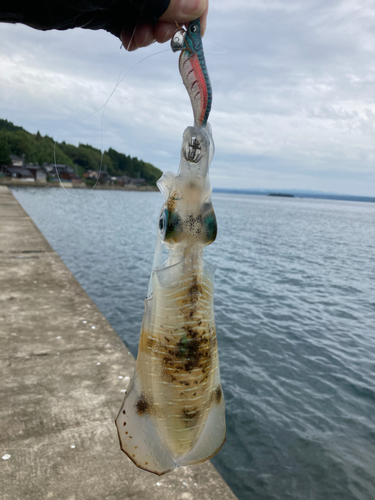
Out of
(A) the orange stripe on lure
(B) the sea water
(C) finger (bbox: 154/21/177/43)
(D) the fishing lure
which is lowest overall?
(B) the sea water

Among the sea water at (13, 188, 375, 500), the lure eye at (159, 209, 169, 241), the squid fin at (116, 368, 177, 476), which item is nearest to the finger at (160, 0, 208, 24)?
the lure eye at (159, 209, 169, 241)

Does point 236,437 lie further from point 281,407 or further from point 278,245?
point 278,245

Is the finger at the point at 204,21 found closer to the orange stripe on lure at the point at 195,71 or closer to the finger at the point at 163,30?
the orange stripe on lure at the point at 195,71

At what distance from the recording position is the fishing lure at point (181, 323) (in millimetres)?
1527

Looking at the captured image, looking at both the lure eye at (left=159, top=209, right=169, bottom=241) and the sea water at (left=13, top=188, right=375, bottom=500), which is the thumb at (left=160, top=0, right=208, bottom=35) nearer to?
the lure eye at (left=159, top=209, right=169, bottom=241)

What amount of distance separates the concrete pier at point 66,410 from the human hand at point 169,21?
10.7ft

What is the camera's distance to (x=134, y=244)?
24656 millimetres

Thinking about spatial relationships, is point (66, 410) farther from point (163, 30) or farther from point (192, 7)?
point (192, 7)

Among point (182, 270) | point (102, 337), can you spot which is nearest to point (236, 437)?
point (102, 337)

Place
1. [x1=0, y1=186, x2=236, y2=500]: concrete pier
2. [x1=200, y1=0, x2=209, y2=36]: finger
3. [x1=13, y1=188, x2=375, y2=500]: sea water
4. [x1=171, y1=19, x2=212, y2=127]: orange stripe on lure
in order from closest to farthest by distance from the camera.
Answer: [x1=171, y1=19, x2=212, y2=127]: orange stripe on lure
[x1=200, y1=0, x2=209, y2=36]: finger
[x1=0, y1=186, x2=236, y2=500]: concrete pier
[x1=13, y1=188, x2=375, y2=500]: sea water

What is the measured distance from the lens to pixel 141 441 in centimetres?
163

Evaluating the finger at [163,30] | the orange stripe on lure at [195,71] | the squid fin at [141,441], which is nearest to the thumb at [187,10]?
the orange stripe on lure at [195,71]

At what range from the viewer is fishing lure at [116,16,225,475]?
5.01ft

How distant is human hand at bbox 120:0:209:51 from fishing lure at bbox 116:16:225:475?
5 cm
